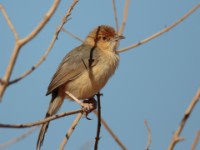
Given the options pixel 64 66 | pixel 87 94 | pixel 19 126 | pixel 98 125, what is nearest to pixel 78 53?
pixel 64 66

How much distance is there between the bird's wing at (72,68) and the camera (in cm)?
529

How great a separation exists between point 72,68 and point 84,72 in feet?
0.60

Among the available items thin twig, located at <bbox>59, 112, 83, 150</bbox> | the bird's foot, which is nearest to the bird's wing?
the bird's foot

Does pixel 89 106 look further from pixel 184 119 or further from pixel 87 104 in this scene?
pixel 184 119

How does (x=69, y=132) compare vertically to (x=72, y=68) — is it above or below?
below

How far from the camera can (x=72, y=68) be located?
5.35 meters

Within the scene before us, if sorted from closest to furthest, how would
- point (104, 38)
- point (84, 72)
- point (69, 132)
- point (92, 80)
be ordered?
1. point (69, 132)
2. point (92, 80)
3. point (84, 72)
4. point (104, 38)

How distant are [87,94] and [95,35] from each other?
1050 millimetres

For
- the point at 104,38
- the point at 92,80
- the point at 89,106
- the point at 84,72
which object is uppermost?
the point at 104,38

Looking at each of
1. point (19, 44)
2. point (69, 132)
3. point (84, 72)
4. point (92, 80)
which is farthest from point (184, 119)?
point (84, 72)

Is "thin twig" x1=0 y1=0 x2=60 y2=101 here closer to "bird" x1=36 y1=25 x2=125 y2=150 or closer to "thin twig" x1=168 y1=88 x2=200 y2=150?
"thin twig" x1=168 y1=88 x2=200 y2=150

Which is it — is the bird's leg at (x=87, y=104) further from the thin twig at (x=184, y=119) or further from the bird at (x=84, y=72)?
the thin twig at (x=184, y=119)

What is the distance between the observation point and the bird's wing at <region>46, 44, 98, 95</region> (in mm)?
5293

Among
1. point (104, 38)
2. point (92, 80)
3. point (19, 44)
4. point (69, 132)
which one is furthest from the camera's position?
point (104, 38)
